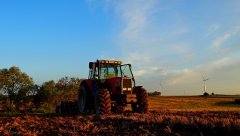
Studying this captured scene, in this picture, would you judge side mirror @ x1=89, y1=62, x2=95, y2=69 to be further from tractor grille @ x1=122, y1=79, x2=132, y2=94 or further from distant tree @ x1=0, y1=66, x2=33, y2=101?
distant tree @ x1=0, y1=66, x2=33, y2=101

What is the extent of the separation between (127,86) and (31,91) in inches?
687

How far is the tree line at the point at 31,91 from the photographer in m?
33.7

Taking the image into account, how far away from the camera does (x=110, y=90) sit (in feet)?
68.4

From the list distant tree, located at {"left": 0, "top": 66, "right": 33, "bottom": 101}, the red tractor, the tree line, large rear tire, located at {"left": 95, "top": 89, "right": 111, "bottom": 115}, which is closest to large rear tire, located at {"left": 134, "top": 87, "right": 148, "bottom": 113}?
the red tractor

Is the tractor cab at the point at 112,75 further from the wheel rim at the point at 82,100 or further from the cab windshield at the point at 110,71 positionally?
the wheel rim at the point at 82,100

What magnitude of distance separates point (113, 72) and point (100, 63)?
962 millimetres

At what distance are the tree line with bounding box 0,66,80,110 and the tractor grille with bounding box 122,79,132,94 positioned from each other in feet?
46.1

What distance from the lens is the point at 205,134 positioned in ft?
31.7

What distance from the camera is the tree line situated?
33.7 meters

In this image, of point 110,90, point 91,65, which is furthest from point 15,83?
point 110,90

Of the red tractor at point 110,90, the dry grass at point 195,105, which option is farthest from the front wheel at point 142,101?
the dry grass at point 195,105

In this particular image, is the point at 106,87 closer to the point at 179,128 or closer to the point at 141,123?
the point at 141,123

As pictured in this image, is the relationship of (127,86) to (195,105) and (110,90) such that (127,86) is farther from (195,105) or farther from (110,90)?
(195,105)

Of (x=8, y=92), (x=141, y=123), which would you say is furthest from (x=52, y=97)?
(x=141, y=123)
